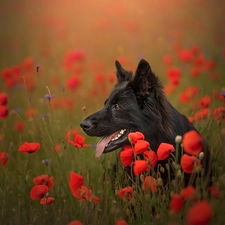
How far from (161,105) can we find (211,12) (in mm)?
4888

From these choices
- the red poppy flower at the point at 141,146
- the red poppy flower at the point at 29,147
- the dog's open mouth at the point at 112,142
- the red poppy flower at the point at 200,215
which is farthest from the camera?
the dog's open mouth at the point at 112,142

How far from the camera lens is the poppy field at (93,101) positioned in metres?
2.68

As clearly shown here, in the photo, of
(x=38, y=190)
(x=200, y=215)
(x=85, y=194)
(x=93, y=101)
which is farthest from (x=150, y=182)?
(x=93, y=101)

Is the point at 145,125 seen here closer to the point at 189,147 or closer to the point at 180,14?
the point at 189,147

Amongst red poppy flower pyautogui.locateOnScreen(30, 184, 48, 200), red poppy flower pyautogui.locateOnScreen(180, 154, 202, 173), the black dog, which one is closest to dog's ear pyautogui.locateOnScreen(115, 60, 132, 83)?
the black dog

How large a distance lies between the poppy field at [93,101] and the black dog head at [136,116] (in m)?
0.16

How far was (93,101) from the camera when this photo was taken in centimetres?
613

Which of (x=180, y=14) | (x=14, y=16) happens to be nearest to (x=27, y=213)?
(x=180, y=14)

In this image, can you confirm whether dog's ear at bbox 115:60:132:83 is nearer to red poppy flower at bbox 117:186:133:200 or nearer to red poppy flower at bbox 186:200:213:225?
red poppy flower at bbox 117:186:133:200

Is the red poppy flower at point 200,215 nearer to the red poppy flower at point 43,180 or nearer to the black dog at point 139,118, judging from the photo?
the red poppy flower at point 43,180

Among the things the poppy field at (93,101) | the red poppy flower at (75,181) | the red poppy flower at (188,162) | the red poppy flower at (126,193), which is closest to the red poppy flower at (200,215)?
the poppy field at (93,101)

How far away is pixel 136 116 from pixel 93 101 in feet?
9.78

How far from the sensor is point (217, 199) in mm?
2244

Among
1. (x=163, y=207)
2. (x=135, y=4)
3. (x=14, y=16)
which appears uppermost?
(x=14, y=16)
